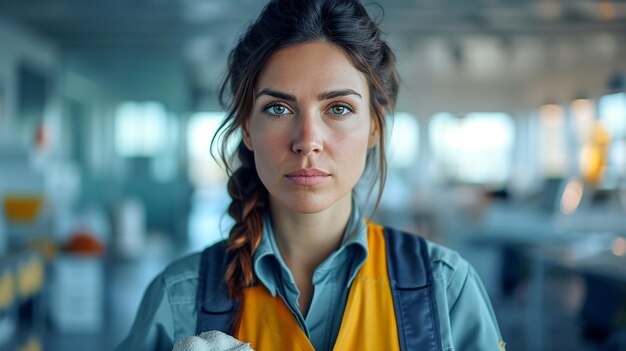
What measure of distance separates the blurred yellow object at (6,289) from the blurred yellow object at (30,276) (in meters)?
0.12

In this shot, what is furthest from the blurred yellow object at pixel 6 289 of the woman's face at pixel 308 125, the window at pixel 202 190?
the woman's face at pixel 308 125

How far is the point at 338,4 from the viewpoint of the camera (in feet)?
4.16

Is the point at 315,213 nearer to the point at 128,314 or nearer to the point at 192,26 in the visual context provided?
the point at 128,314

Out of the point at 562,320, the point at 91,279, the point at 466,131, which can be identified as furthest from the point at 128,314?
the point at 466,131

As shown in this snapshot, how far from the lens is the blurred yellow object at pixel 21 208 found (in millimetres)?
5930

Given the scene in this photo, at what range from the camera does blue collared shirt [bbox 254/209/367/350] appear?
1226 mm

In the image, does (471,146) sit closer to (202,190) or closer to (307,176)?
(202,190)

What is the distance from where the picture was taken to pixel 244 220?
4.38 feet

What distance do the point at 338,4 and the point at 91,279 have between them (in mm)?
4722

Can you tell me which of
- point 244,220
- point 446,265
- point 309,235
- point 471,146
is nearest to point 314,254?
point 309,235

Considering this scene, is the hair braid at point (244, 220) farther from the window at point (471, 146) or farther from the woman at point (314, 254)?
the window at point (471, 146)

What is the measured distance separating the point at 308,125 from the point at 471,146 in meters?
17.2

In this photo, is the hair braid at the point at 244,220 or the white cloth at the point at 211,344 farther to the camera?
the hair braid at the point at 244,220

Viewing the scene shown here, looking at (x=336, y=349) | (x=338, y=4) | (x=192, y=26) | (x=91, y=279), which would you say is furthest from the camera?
(x=192, y=26)
